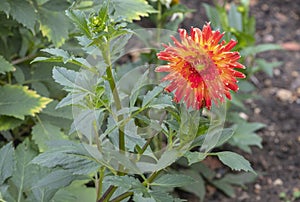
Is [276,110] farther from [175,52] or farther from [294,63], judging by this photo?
[175,52]

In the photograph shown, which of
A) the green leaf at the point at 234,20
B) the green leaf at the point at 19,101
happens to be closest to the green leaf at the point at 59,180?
the green leaf at the point at 19,101

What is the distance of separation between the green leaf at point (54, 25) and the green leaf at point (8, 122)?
10.3 inches

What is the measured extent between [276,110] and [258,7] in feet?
2.62

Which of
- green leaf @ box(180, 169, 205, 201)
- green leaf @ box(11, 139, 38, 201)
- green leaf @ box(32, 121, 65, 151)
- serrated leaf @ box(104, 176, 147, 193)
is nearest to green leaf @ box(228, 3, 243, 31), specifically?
green leaf @ box(180, 169, 205, 201)

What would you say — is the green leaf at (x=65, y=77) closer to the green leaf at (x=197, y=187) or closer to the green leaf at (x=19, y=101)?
the green leaf at (x=19, y=101)

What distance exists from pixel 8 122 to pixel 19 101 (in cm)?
8

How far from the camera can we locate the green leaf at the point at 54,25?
1.72 m

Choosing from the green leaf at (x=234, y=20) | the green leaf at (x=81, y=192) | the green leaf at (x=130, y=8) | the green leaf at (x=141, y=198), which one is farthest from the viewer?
the green leaf at (x=234, y=20)

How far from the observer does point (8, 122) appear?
5.77 ft

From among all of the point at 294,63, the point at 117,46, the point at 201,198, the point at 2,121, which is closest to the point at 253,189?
the point at 201,198

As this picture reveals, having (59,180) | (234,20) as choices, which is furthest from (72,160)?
(234,20)

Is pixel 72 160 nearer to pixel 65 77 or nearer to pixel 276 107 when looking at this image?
pixel 65 77

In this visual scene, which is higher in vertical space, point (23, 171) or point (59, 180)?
point (59, 180)

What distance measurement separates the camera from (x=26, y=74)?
1919mm
